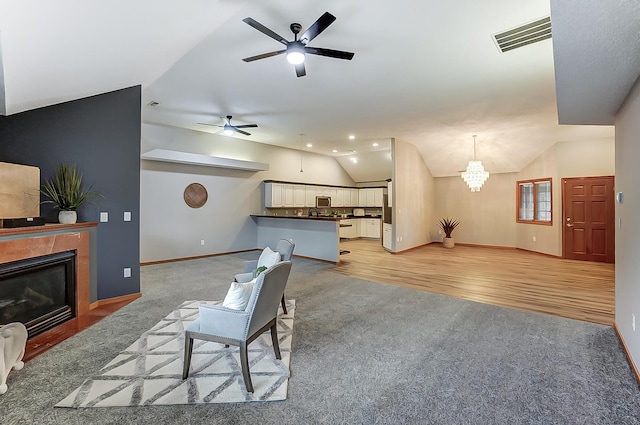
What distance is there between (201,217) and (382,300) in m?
5.22

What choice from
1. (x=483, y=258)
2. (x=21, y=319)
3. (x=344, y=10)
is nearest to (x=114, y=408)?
(x=21, y=319)

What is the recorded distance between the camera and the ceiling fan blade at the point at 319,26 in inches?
95.8

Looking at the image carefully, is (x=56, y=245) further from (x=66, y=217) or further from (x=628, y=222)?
(x=628, y=222)

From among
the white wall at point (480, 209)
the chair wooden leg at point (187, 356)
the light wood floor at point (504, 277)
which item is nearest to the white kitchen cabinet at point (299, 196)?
the light wood floor at point (504, 277)

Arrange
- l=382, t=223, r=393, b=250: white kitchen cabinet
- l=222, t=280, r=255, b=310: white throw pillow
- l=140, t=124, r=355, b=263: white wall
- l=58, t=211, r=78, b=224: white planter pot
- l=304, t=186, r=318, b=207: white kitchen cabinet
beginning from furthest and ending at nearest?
l=304, t=186, r=318, b=207: white kitchen cabinet < l=382, t=223, r=393, b=250: white kitchen cabinet < l=140, t=124, r=355, b=263: white wall < l=58, t=211, r=78, b=224: white planter pot < l=222, t=280, r=255, b=310: white throw pillow

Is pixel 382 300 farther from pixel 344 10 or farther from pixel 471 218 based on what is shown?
pixel 471 218

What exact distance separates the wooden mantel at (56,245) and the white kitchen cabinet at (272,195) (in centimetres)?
503

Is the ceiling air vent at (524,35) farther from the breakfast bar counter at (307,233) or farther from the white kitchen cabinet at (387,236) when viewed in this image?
the white kitchen cabinet at (387,236)

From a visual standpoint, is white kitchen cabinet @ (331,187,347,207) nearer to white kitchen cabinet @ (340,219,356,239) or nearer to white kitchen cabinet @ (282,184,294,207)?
white kitchen cabinet @ (340,219,356,239)

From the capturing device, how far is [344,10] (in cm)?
279

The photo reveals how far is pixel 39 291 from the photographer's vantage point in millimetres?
3143

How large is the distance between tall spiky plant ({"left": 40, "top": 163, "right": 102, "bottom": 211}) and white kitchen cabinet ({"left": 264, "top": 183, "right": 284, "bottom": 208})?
5.13 meters

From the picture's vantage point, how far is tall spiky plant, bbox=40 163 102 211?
3.49 metres

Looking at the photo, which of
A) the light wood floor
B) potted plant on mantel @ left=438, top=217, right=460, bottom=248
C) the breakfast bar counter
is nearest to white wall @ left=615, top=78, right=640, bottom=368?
the light wood floor
